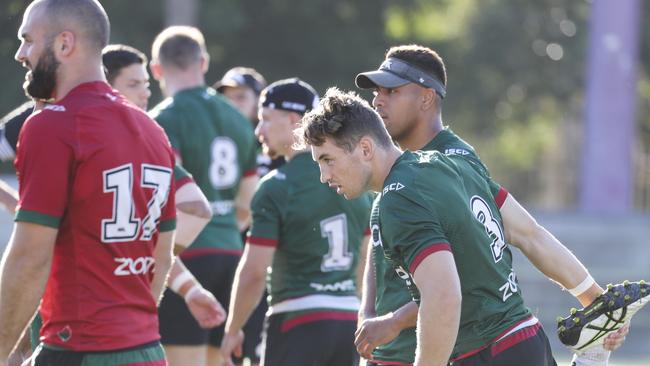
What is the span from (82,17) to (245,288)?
2.68 meters

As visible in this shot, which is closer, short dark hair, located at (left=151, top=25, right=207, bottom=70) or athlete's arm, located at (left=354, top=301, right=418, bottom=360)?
athlete's arm, located at (left=354, top=301, right=418, bottom=360)

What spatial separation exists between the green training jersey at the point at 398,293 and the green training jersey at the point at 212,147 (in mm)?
2879

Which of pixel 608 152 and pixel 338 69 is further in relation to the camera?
pixel 338 69

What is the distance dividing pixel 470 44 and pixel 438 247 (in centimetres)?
2532

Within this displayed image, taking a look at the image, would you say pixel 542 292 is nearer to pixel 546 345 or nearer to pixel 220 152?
pixel 220 152

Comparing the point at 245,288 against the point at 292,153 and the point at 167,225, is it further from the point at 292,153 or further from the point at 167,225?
the point at 167,225

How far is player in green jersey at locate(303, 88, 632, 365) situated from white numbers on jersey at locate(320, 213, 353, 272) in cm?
169

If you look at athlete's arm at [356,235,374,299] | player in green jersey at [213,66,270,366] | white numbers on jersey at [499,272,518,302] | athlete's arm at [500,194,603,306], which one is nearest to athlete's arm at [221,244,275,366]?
athlete's arm at [356,235,374,299]

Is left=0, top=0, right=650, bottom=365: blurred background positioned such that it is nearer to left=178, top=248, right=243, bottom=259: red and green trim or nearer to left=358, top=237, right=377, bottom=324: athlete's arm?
left=178, top=248, right=243, bottom=259: red and green trim

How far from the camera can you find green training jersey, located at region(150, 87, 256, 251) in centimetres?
842

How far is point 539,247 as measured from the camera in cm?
565

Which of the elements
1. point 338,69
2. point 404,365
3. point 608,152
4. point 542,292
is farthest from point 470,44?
point 404,365

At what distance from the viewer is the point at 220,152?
28.2 ft

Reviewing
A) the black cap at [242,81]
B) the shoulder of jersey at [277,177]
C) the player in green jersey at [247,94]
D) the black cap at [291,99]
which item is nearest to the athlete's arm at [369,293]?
the shoulder of jersey at [277,177]
